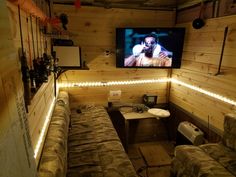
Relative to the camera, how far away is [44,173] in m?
1.15

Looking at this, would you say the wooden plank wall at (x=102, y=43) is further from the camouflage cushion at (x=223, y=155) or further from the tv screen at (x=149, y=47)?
the camouflage cushion at (x=223, y=155)

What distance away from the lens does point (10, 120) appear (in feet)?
2.17

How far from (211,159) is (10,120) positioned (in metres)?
1.88

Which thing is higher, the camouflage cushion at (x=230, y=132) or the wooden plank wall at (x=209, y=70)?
the wooden plank wall at (x=209, y=70)

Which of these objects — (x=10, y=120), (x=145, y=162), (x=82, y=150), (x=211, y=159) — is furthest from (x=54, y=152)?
(x=145, y=162)

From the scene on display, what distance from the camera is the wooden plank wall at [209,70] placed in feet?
7.13

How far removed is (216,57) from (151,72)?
1169mm

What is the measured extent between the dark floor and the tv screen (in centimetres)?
142

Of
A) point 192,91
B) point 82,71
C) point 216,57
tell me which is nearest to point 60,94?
point 82,71

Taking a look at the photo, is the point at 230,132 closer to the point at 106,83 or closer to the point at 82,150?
the point at 82,150

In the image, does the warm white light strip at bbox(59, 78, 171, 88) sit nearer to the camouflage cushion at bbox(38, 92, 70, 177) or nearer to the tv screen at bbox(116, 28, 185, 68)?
the tv screen at bbox(116, 28, 185, 68)

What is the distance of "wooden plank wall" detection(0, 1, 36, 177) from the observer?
600 mm

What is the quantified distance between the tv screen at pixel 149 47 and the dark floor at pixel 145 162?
4.65ft

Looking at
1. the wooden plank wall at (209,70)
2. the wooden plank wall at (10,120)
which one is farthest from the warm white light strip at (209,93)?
the wooden plank wall at (10,120)
